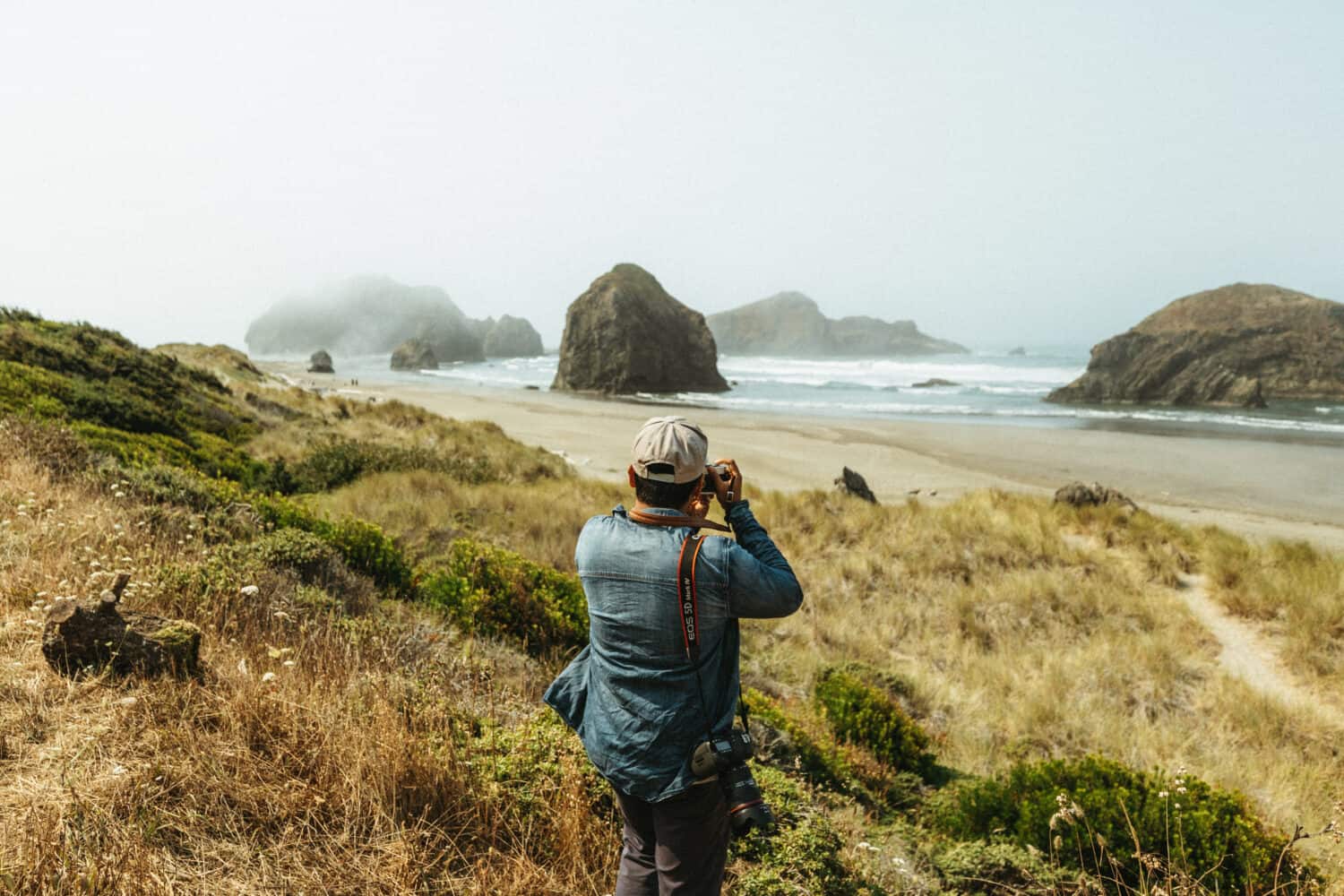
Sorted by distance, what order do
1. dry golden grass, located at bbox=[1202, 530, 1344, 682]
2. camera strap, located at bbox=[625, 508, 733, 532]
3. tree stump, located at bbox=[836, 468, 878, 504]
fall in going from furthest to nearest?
tree stump, located at bbox=[836, 468, 878, 504], dry golden grass, located at bbox=[1202, 530, 1344, 682], camera strap, located at bbox=[625, 508, 733, 532]

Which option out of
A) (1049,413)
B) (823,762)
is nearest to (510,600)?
(823,762)

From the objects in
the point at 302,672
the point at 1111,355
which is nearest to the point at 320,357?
the point at 1111,355

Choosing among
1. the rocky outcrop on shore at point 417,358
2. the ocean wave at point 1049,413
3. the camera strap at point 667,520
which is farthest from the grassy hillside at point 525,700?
the rocky outcrop on shore at point 417,358

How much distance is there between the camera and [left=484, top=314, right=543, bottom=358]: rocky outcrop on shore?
16225 cm

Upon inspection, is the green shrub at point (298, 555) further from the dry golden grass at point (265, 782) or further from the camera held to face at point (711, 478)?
the camera held to face at point (711, 478)

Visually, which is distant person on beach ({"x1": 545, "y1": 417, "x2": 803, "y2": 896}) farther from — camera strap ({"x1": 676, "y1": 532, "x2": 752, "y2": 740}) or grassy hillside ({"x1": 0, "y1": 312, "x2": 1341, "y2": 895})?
→ grassy hillside ({"x1": 0, "y1": 312, "x2": 1341, "y2": 895})

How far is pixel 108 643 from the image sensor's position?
9.94ft

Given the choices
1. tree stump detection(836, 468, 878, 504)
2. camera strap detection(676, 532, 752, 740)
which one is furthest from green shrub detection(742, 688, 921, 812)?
tree stump detection(836, 468, 878, 504)

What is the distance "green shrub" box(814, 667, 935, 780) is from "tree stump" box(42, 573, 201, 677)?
173 inches

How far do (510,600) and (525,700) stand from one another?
1797mm

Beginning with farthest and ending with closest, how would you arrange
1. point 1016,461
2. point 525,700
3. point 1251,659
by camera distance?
point 1016,461, point 1251,659, point 525,700

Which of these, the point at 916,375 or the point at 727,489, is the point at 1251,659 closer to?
the point at 727,489

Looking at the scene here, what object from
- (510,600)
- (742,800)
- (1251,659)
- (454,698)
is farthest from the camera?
(1251,659)

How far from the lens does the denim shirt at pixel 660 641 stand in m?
1.98
